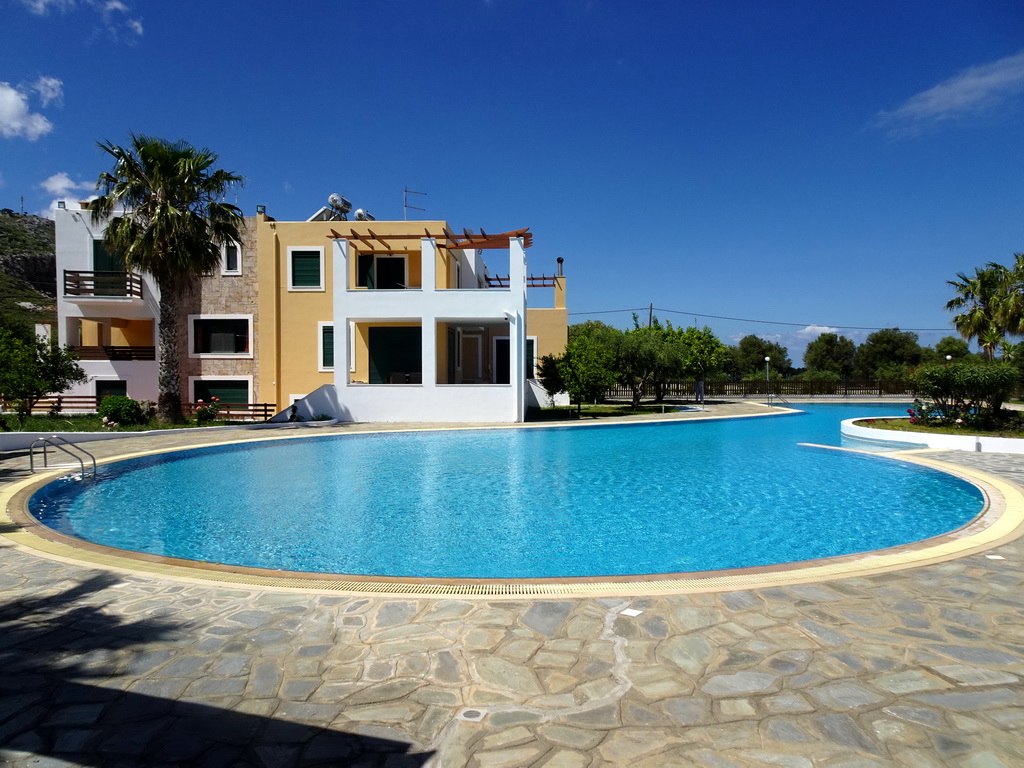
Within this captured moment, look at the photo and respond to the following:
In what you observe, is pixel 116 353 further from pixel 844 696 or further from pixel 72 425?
pixel 844 696

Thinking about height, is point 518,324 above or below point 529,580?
above

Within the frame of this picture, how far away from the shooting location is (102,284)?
2322cm

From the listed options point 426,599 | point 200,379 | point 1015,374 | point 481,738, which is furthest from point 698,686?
point 200,379

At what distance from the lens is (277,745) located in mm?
2650

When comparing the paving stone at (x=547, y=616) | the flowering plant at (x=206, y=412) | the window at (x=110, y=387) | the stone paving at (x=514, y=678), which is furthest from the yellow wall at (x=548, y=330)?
the paving stone at (x=547, y=616)

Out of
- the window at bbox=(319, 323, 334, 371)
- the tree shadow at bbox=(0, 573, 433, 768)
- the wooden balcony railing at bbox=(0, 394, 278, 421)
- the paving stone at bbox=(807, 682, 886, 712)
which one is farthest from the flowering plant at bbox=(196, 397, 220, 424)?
the paving stone at bbox=(807, 682, 886, 712)

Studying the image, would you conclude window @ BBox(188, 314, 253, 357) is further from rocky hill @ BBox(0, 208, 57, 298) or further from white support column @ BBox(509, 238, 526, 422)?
rocky hill @ BBox(0, 208, 57, 298)

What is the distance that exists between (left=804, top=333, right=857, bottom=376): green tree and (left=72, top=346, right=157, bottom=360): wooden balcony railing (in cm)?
5684

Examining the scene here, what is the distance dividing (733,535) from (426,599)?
4950mm

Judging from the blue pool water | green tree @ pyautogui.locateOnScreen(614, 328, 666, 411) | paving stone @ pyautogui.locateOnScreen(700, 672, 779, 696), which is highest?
green tree @ pyautogui.locateOnScreen(614, 328, 666, 411)

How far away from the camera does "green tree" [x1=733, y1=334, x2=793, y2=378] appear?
62769 millimetres

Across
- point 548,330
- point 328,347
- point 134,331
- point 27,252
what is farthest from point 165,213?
point 27,252

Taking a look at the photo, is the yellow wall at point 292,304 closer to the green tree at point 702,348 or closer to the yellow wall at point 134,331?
the yellow wall at point 134,331

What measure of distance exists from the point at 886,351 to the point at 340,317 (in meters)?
54.4
